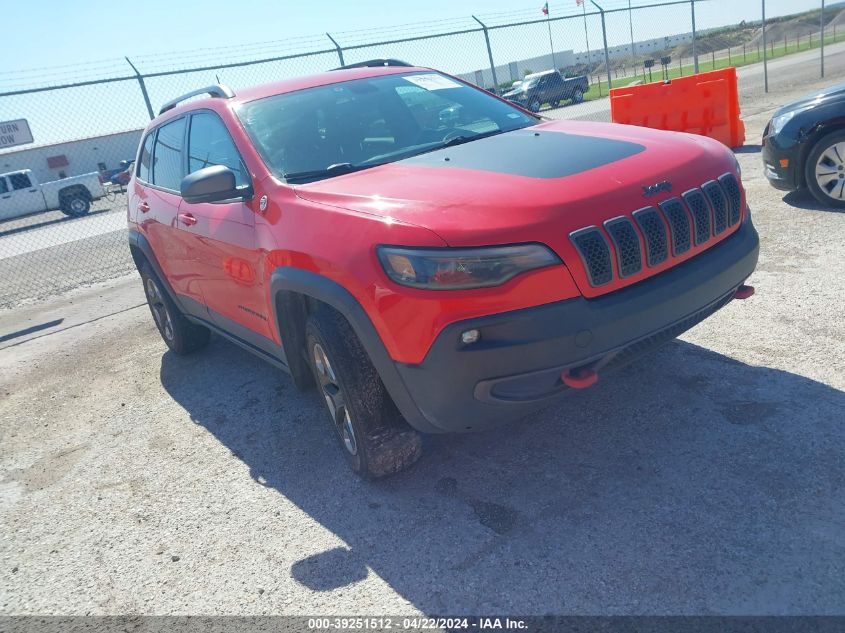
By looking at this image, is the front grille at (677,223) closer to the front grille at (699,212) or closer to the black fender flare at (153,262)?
the front grille at (699,212)

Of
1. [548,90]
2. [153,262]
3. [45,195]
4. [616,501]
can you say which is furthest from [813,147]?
[45,195]

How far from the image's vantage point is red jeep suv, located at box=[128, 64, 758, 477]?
255 centimetres

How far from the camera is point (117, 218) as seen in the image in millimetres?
17031

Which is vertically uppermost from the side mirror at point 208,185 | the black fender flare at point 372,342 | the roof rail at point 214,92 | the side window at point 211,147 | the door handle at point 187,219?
the roof rail at point 214,92

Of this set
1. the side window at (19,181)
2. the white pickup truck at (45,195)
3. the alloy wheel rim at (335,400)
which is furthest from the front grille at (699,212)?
the side window at (19,181)

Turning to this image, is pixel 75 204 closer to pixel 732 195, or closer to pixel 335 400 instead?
pixel 335 400

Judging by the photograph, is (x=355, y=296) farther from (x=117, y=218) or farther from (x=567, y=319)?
(x=117, y=218)

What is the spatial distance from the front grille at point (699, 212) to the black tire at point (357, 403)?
146 centimetres

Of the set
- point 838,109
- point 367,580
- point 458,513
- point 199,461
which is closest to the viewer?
point 367,580

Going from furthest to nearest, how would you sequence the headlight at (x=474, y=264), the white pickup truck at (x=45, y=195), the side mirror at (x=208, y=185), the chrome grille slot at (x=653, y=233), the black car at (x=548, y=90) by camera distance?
the black car at (x=548, y=90) → the white pickup truck at (x=45, y=195) → the side mirror at (x=208, y=185) → the chrome grille slot at (x=653, y=233) → the headlight at (x=474, y=264)

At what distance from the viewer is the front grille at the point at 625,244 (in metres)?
2.69

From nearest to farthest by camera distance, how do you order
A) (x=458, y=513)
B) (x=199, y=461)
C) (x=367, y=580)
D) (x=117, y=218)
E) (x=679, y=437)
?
(x=367, y=580) < (x=458, y=513) < (x=679, y=437) < (x=199, y=461) < (x=117, y=218)

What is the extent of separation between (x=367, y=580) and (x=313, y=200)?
5.13ft

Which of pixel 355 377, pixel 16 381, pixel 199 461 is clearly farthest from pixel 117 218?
pixel 355 377
